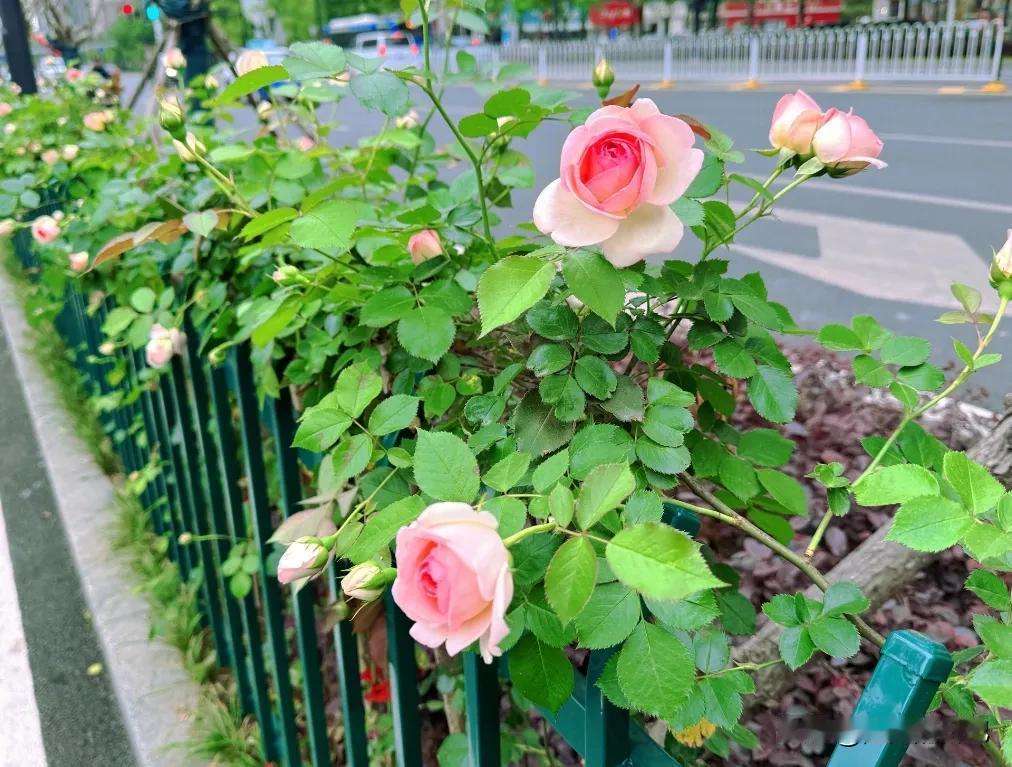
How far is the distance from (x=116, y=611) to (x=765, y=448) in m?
2.31

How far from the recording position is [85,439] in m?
3.70

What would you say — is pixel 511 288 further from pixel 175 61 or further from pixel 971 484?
pixel 175 61

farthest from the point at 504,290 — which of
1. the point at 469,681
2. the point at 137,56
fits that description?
the point at 137,56

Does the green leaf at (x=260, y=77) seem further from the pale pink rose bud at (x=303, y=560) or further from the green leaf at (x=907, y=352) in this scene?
the green leaf at (x=907, y=352)

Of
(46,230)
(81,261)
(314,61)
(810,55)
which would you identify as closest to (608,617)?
(314,61)

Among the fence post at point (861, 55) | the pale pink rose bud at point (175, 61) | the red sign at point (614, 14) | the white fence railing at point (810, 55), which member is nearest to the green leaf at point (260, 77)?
the pale pink rose bud at point (175, 61)

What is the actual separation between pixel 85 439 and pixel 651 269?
3.43m

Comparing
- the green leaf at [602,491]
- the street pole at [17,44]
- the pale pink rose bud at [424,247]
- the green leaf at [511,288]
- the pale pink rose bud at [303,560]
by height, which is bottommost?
the pale pink rose bud at [303,560]

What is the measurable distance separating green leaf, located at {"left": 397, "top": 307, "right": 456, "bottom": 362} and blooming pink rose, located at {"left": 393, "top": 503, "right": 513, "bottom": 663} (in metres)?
0.38

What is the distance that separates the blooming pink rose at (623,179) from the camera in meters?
0.67

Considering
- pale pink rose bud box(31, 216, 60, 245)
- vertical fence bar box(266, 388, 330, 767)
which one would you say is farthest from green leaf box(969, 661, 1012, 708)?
pale pink rose bud box(31, 216, 60, 245)

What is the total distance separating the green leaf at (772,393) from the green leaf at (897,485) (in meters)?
0.14

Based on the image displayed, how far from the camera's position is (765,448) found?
938 millimetres

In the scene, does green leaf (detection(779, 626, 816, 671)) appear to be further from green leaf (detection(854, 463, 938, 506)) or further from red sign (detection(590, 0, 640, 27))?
red sign (detection(590, 0, 640, 27))
